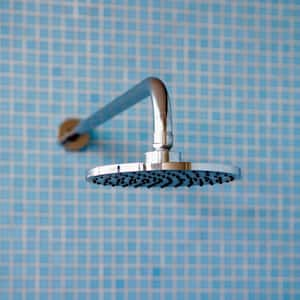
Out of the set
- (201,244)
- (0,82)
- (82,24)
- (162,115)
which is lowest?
(201,244)

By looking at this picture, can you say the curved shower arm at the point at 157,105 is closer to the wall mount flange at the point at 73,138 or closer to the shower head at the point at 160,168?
the shower head at the point at 160,168

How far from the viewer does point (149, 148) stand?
114 cm

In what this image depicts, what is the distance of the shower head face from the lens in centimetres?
58

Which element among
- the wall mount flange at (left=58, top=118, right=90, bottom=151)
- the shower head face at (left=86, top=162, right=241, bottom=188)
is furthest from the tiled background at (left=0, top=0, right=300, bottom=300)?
the shower head face at (left=86, top=162, right=241, bottom=188)

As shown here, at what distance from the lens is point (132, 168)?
0.58 metres

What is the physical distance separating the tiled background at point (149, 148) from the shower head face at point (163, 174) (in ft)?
1.48

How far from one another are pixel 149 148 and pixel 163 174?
53 cm

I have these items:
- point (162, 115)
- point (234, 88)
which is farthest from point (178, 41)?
point (162, 115)

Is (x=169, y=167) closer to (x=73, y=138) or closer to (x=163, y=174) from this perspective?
(x=163, y=174)

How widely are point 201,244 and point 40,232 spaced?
30 centimetres

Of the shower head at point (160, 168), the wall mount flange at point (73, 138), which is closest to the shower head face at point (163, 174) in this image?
the shower head at point (160, 168)

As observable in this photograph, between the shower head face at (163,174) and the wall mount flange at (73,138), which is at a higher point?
Answer: the wall mount flange at (73,138)

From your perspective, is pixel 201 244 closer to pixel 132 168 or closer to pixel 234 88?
pixel 234 88

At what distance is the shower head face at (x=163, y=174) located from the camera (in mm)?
581
